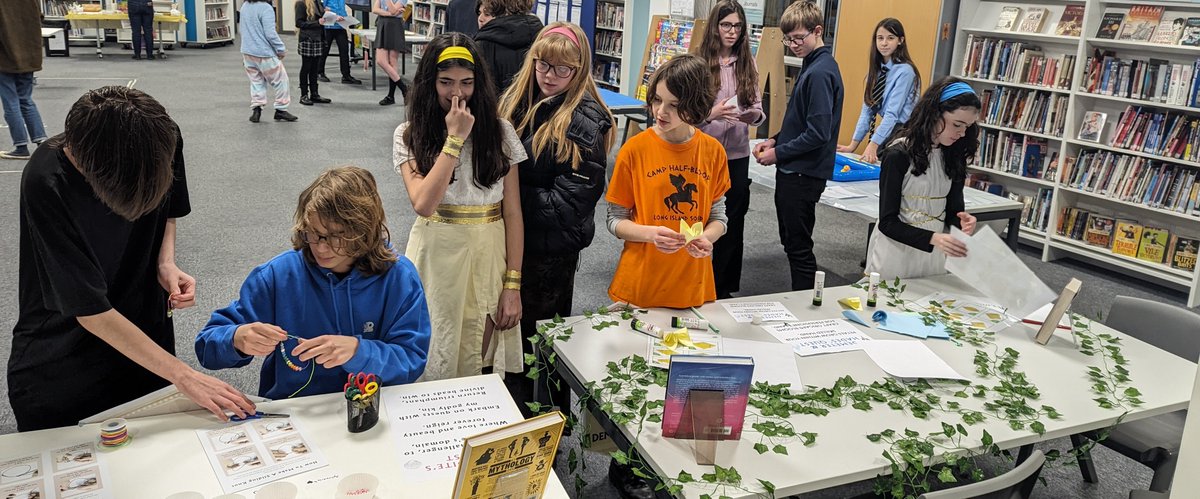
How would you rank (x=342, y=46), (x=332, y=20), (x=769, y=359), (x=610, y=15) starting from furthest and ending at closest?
(x=342, y=46), (x=332, y=20), (x=610, y=15), (x=769, y=359)

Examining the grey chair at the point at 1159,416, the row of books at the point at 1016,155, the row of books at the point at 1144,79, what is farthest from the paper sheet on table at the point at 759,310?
the row of books at the point at 1016,155

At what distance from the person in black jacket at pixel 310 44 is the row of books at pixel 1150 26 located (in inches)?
288

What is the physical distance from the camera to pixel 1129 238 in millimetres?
5320

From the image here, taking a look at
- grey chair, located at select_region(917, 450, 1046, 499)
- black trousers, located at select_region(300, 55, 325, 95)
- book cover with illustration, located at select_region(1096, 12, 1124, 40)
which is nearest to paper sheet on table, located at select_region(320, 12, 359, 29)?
black trousers, located at select_region(300, 55, 325, 95)

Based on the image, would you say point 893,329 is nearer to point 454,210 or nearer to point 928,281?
point 928,281

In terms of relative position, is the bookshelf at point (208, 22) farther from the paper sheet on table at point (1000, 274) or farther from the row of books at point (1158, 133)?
the paper sheet on table at point (1000, 274)

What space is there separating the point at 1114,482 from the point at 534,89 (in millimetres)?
2414

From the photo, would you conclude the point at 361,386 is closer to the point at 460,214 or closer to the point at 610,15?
the point at 460,214

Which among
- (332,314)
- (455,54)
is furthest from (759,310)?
(332,314)

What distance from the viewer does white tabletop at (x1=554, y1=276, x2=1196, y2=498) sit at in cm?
186

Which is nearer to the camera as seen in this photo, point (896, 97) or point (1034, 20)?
point (896, 97)

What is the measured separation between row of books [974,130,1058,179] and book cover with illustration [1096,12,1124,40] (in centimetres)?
84

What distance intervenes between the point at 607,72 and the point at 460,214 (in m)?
7.57

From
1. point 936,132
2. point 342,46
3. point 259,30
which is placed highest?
point 259,30
